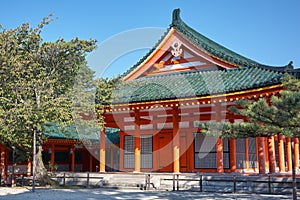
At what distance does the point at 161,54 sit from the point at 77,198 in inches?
373

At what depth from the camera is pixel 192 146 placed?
65.0 feet

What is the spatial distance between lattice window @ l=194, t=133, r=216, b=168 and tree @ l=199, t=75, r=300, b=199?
8423 millimetres

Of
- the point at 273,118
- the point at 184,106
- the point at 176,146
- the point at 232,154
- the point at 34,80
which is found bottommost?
the point at 232,154

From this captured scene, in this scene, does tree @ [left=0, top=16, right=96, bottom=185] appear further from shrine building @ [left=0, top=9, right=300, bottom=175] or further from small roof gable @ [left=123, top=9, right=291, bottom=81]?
small roof gable @ [left=123, top=9, right=291, bottom=81]

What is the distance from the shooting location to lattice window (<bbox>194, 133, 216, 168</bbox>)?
19.2 metres

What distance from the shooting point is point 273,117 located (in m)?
9.48

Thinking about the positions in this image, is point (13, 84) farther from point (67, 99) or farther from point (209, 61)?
point (209, 61)

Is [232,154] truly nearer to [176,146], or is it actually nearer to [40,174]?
[176,146]

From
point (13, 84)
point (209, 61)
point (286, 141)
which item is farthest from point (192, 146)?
point (13, 84)

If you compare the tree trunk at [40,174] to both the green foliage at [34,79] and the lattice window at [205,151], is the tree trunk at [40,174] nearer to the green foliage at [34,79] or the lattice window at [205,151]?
the green foliage at [34,79]

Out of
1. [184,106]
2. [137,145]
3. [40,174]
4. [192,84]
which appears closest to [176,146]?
[184,106]

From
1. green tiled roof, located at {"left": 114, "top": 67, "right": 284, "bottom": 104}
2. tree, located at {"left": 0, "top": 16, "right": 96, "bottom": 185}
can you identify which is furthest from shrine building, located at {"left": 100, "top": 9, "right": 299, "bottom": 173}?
tree, located at {"left": 0, "top": 16, "right": 96, "bottom": 185}

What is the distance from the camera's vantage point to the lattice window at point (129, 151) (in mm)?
21781

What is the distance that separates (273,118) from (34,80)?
10.7 m
